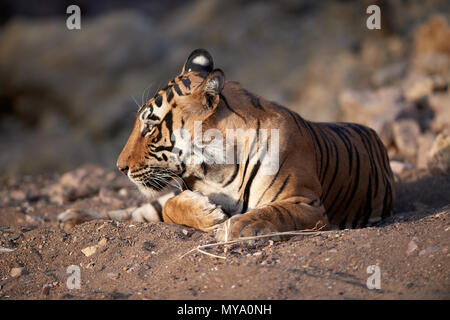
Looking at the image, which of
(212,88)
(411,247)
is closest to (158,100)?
(212,88)

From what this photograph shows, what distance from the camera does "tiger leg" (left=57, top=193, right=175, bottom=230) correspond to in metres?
3.92

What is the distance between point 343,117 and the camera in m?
7.71

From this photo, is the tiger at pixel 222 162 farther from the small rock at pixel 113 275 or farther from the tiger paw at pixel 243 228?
the small rock at pixel 113 275

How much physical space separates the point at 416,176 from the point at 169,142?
9.32ft

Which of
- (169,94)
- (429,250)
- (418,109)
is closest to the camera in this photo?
(429,250)

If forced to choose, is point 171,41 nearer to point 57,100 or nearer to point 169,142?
point 57,100

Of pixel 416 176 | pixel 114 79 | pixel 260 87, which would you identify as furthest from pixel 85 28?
pixel 416 176

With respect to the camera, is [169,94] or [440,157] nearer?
[169,94]

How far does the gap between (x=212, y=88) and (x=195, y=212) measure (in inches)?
31.3

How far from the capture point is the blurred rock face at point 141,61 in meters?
10.8

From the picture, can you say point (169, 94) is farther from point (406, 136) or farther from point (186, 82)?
point (406, 136)

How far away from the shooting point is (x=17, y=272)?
3057 millimetres

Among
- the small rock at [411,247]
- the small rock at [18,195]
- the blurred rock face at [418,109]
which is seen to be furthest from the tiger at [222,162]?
the small rock at [18,195]

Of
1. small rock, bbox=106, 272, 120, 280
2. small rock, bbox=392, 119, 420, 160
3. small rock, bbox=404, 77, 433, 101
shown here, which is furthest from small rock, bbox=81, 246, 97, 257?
small rock, bbox=404, 77, 433, 101
